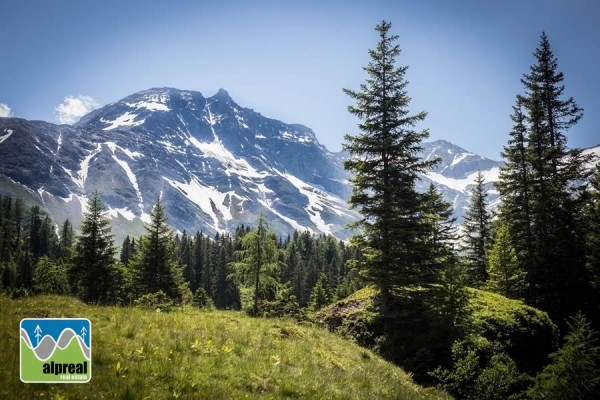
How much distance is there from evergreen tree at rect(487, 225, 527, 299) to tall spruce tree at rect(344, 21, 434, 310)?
38.7ft

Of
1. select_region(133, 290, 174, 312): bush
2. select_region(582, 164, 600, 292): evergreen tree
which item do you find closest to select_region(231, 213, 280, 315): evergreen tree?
select_region(133, 290, 174, 312): bush

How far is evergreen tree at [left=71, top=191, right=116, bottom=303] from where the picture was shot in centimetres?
3650

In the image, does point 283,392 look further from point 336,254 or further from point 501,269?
point 336,254

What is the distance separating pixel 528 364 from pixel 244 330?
48.6ft

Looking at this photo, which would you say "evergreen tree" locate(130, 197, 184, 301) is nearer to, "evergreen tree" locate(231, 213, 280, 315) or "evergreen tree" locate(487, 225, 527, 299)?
"evergreen tree" locate(231, 213, 280, 315)

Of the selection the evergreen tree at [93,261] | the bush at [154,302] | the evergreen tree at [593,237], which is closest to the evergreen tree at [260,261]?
the bush at [154,302]

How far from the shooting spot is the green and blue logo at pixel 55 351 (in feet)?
21.6

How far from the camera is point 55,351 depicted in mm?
7086

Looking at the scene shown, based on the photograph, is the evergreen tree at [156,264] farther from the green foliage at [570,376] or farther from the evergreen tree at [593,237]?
the evergreen tree at [593,237]

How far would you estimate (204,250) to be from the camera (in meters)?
121

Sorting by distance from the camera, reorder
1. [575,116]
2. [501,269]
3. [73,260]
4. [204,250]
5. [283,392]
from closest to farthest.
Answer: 1. [283,392]
2. [501,269]
3. [575,116]
4. [73,260]
5. [204,250]

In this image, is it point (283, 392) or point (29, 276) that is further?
point (29, 276)

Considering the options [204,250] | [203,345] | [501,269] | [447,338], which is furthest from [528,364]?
[204,250]

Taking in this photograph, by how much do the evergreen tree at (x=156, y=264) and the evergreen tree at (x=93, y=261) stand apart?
8.38 ft
